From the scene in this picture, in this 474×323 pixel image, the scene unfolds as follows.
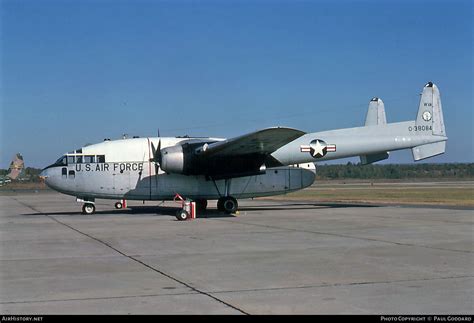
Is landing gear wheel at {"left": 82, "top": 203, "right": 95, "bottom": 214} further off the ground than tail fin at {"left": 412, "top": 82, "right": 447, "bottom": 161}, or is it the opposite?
tail fin at {"left": 412, "top": 82, "right": 447, "bottom": 161}

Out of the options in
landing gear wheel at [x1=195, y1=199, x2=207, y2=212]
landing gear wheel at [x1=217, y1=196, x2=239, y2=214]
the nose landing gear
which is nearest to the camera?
landing gear wheel at [x1=217, y1=196, x2=239, y2=214]

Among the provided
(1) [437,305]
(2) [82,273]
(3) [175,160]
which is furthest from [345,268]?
(3) [175,160]

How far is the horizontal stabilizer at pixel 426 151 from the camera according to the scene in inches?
1172

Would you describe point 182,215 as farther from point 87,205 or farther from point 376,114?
point 376,114

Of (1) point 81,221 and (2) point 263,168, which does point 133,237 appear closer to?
(1) point 81,221

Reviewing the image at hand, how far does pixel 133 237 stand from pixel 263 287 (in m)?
8.42

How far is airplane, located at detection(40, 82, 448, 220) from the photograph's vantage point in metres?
26.0

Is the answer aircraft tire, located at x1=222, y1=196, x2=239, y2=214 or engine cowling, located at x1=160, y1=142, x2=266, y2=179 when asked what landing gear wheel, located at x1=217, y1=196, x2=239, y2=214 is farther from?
engine cowling, located at x1=160, y1=142, x2=266, y2=179

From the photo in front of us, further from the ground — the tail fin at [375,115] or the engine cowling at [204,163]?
the tail fin at [375,115]

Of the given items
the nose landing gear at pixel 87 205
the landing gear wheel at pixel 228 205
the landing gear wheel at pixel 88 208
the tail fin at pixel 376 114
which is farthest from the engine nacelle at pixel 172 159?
the tail fin at pixel 376 114

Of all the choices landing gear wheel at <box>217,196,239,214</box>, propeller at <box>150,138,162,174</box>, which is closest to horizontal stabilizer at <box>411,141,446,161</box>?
landing gear wheel at <box>217,196,239,214</box>

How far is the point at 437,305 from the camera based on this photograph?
299 inches

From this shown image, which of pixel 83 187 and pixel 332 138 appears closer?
pixel 83 187

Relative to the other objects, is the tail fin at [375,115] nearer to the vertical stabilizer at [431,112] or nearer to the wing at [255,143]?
the vertical stabilizer at [431,112]
